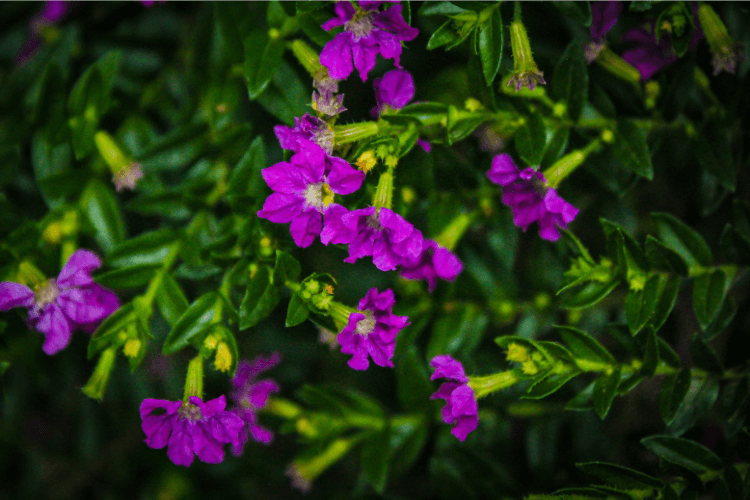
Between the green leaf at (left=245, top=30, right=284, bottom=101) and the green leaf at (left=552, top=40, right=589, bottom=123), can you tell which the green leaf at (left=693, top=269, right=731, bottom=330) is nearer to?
the green leaf at (left=552, top=40, right=589, bottom=123)

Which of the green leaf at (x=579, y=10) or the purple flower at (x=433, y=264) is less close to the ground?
the green leaf at (x=579, y=10)

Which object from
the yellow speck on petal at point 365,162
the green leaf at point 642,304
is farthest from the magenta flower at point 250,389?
the green leaf at point 642,304

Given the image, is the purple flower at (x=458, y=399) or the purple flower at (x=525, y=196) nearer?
the purple flower at (x=458, y=399)

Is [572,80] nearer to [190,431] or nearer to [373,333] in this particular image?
[373,333]

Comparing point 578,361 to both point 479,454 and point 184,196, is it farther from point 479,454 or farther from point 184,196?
point 184,196

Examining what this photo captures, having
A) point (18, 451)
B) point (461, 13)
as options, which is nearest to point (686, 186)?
point (461, 13)

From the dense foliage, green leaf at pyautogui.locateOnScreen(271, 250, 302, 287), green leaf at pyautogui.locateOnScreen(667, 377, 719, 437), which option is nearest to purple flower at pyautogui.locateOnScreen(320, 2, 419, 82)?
the dense foliage

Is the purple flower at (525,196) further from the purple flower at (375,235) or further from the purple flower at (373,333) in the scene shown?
the purple flower at (373,333)
